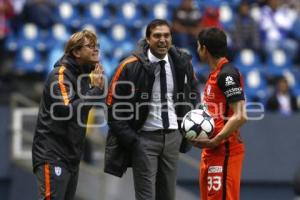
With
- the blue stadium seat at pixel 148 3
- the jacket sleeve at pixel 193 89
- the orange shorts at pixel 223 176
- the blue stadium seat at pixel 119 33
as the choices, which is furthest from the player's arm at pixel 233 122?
the blue stadium seat at pixel 148 3

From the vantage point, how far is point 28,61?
1524cm

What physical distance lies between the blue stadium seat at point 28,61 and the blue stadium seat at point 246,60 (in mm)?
3486

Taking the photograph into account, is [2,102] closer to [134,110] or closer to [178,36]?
[178,36]

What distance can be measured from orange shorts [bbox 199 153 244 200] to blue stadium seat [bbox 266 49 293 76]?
26.8 ft

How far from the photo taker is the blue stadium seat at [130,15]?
16.3 m

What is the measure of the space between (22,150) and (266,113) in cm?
400

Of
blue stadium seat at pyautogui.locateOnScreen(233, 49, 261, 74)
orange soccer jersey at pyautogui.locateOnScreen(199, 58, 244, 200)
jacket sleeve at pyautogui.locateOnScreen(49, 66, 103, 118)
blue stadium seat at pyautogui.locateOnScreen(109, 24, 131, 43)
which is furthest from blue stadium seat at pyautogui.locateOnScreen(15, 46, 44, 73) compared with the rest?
orange soccer jersey at pyautogui.locateOnScreen(199, 58, 244, 200)

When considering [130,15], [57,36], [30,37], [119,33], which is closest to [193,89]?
[57,36]

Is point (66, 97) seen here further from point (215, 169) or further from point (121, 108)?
point (215, 169)

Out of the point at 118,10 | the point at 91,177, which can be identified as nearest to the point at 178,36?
the point at 118,10

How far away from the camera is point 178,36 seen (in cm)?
1538

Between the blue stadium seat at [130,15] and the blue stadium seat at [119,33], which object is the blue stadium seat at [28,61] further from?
the blue stadium seat at [130,15]

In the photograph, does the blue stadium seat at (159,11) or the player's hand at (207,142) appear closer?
the player's hand at (207,142)

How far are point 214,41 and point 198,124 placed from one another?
2.43 ft
